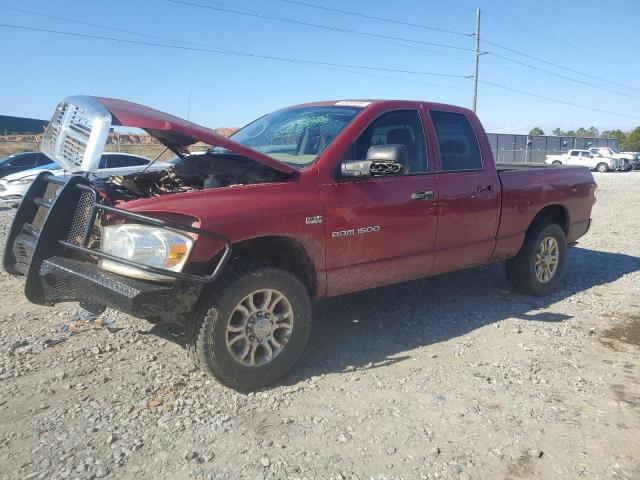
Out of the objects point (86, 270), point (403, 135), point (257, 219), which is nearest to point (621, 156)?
point (403, 135)

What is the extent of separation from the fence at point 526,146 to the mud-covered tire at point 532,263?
106ft

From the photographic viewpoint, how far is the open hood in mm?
3205

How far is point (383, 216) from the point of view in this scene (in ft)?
13.6

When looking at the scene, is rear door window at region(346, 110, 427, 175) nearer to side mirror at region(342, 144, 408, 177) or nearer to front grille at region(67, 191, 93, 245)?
→ side mirror at region(342, 144, 408, 177)

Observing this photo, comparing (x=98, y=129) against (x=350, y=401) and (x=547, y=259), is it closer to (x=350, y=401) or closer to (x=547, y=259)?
(x=350, y=401)

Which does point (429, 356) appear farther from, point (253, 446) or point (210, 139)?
point (210, 139)

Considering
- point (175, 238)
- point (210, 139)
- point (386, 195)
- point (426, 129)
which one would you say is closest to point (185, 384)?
point (175, 238)

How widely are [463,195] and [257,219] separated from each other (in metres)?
2.17

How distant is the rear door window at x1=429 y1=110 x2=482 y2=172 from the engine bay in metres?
1.77

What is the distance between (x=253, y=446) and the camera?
9.69 feet

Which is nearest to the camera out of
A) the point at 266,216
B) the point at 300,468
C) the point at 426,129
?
the point at 300,468

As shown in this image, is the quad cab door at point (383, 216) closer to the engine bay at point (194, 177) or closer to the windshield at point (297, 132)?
the windshield at point (297, 132)

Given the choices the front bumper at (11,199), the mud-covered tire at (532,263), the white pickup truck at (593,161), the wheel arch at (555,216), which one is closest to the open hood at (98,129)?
the mud-covered tire at (532,263)

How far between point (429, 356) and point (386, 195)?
132 centimetres
